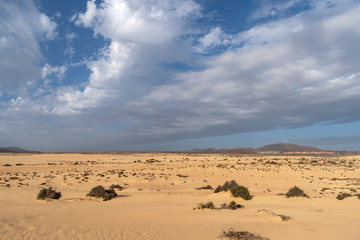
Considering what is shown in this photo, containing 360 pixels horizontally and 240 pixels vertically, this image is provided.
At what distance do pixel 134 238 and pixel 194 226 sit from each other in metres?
2.73

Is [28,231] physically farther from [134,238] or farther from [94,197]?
[94,197]

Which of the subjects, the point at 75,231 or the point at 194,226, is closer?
the point at 75,231

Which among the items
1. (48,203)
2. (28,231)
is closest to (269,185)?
(48,203)

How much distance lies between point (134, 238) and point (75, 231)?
223 centimetres

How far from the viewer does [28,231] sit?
9.16m

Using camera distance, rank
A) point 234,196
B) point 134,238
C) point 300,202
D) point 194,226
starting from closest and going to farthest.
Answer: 1. point 134,238
2. point 194,226
3. point 300,202
4. point 234,196

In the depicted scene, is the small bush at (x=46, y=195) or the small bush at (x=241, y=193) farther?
the small bush at (x=241, y=193)

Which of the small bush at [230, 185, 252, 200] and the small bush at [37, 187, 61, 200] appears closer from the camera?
the small bush at [37, 187, 61, 200]

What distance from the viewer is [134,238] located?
8.99m

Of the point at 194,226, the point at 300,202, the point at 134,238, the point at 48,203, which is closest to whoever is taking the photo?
the point at 134,238

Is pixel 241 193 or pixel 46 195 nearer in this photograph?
pixel 46 195

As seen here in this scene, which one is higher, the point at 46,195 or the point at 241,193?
the point at 46,195

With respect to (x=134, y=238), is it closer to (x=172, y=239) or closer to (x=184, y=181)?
(x=172, y=239)

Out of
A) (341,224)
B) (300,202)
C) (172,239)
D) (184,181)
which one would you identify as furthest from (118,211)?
(184,181)
